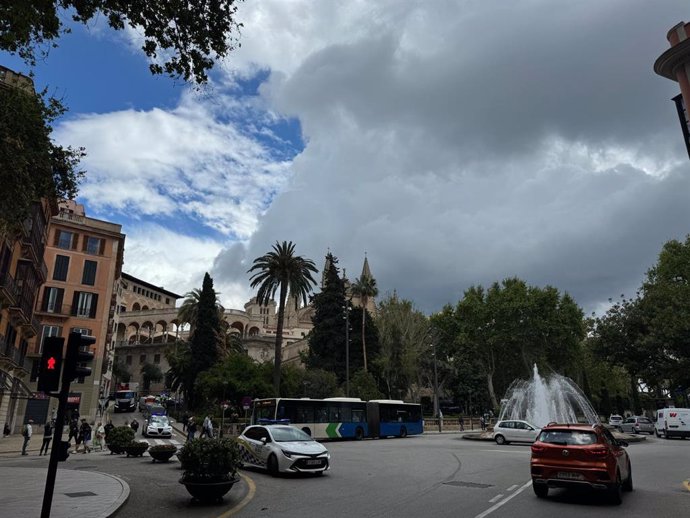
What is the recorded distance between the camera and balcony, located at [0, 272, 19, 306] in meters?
27.3

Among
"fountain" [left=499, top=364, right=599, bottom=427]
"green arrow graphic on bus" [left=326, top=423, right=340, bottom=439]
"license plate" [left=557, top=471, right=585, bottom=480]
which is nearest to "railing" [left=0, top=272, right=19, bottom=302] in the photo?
"green arrow graphic on bus" [left=326, top=423, right=340, bottom=439]

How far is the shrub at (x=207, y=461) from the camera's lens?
9.53 m

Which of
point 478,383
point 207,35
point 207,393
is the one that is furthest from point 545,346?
point 207,35

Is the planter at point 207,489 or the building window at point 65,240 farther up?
the building window at point 65,240

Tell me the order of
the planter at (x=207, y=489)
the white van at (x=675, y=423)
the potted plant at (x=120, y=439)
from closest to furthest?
the planter at (x=207, y=489), the potted plant at (x=120, y=439), the white van at (x=675, y=423)

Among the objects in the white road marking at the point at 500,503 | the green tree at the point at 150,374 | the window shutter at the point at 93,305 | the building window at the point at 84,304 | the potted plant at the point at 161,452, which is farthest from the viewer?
the green tree at the point at 150,374

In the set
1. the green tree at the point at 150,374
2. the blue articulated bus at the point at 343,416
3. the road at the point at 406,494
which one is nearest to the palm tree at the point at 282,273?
the blue articulated bus at the point at 343,416

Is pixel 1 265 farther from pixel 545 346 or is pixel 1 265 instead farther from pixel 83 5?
pixel 545 346

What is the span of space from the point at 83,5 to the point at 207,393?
39175 mm

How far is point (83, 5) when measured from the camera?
8312mm

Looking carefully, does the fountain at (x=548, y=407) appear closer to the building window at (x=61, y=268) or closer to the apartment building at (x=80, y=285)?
the apartment building at (x=80, y=285)

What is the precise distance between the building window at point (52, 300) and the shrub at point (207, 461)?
136 ft

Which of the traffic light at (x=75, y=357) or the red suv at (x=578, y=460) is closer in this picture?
the traffic light at (x=75, y=357)

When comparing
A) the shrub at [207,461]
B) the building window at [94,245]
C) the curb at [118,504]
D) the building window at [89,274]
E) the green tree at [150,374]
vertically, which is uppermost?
the building window at [94,245]
